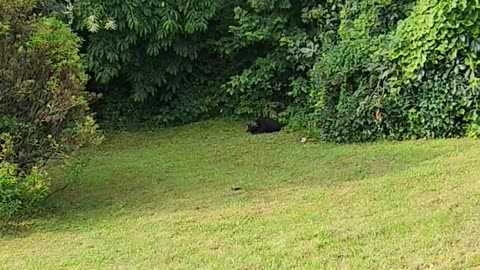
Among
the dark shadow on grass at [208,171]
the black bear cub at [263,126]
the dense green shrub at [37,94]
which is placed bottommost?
the black bear cub at [263,126]

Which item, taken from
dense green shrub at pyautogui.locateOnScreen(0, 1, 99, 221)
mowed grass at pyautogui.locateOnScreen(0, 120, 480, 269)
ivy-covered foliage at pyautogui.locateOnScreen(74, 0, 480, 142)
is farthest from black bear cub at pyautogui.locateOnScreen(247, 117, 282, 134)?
dense green shrub at pyautogui.locateOnScreen(0, 1, 99, 221)

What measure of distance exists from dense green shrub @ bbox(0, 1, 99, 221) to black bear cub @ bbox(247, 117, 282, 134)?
133 inches

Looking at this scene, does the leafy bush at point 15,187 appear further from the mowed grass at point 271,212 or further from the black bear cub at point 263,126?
the black bear cub at point 263,126

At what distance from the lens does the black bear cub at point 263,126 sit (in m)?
9.07

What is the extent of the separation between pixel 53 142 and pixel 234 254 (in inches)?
90.0

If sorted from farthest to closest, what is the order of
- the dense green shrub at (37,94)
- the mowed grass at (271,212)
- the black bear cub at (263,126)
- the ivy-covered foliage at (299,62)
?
1. the black bear cub at (263,126)
2. the ivy-covered foliage at (299,62)
3. the dense green shrub at (37,94)
4. the mowed grass at (271,212)

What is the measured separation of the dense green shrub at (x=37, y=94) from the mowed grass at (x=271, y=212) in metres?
0.49

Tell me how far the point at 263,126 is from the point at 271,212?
411cm

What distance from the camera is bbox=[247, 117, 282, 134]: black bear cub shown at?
29.8 feet

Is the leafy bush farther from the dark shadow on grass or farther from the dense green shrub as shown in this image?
the dark shadow on grass

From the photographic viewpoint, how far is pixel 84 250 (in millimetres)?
4484

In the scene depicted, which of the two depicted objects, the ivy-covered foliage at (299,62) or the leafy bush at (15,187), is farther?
the ivy-covered foliage at (299,62)

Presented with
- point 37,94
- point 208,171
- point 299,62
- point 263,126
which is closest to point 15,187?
point 37,94

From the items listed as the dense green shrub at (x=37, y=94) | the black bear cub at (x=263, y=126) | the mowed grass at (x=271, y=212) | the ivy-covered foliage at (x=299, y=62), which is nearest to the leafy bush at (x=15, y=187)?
the dense green shrub at (x=37, y=94)
